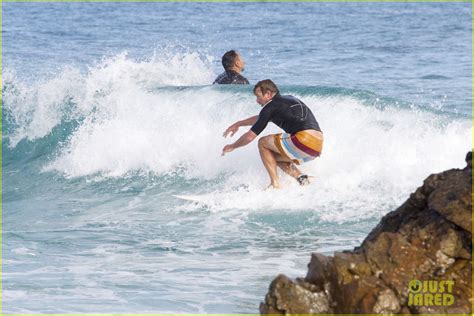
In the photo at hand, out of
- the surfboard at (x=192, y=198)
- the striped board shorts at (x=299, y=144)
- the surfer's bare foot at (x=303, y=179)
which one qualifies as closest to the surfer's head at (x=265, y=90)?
the striped board shorts at (x=299, y=144)

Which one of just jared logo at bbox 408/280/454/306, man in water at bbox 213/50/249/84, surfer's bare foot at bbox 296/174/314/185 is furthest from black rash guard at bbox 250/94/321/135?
just jared logo at bbox 408/280/454/306

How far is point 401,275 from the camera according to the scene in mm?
4332

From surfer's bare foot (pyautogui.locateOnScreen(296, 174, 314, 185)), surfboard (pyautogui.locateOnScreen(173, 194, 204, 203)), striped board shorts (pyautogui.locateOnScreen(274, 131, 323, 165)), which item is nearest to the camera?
striped board shorts (pyautogui.locateOnScreen(274, 131, 323, 165))

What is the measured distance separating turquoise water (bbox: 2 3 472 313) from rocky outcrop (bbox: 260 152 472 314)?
1623 millimetres

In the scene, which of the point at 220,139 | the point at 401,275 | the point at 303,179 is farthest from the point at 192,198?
the point at 401,275

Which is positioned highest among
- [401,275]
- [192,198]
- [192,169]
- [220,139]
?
[401,275]

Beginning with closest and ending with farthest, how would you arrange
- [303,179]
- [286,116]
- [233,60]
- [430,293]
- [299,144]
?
[430,293] < [286,116] < [299,144] < [303,179] < [233,60]

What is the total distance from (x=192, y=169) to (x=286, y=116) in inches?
109

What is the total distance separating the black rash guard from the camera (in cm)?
909

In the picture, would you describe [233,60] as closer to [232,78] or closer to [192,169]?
[232,78]

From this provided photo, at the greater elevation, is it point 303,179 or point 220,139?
point 303,179

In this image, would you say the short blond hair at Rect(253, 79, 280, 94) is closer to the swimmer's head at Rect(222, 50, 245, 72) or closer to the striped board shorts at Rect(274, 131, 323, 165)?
the striped board shorts at Rect(274, 131, 323, 165)

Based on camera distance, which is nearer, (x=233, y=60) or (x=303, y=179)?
(x=303, y=179)

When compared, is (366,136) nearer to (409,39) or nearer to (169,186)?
(169,186)
